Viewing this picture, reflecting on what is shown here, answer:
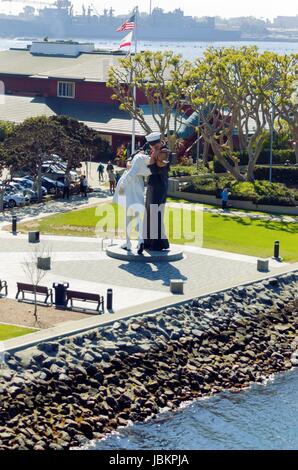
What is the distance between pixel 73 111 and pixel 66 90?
13.3ft

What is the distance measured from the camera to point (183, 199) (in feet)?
204

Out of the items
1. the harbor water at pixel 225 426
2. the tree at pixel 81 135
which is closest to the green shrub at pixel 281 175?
the tree at pixel 81 135

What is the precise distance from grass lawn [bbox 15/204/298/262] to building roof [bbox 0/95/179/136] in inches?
972

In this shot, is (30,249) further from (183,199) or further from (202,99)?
(202,99)

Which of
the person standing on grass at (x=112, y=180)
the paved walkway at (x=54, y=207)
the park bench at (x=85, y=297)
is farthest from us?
the person standing on grass at (x=112, y=180)

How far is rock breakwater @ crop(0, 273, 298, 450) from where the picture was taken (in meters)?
32.2

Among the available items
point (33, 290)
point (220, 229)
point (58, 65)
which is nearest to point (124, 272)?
point (33, 290)

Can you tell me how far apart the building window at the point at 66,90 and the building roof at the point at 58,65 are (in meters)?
0.58

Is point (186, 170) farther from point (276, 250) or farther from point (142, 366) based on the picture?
point (142, 366)

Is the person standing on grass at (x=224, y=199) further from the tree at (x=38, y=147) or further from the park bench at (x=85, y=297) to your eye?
the park bench at (x=85, y=297)

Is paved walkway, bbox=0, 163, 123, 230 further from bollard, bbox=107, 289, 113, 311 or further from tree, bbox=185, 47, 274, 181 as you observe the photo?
bollard, bbox=107, 289, 113, 311

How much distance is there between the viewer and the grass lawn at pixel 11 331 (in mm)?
35438

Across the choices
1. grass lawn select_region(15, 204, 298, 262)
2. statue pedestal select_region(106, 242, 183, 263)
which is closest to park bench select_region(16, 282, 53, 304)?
statue pedestal select_region(106, 242, 183, 263)

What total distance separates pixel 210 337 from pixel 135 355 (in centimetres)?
419
